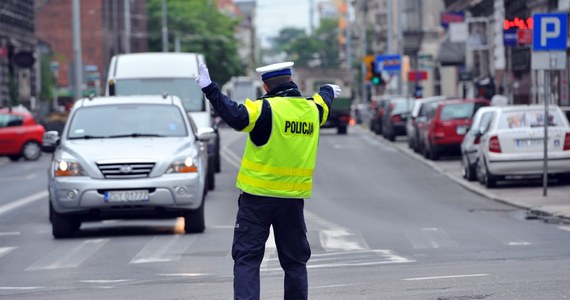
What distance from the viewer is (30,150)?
43750mm

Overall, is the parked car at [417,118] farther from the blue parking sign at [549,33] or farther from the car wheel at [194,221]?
the car wheel at [194,221]

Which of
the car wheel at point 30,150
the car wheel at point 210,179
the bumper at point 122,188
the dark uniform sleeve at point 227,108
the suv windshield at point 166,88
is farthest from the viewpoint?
the car wheel at point 30,150

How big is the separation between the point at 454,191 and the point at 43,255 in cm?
1253

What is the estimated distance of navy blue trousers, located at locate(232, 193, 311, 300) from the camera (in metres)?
8.77

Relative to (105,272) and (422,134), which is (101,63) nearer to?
(422,134)

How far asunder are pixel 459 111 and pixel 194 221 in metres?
20.1

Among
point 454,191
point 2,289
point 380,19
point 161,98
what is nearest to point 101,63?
point 380,19

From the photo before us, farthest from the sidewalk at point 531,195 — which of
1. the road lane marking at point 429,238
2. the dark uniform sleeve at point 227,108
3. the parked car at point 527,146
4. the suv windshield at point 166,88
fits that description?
the dark uniform sleeve at point 227,108

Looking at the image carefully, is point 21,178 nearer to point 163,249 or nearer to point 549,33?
point 549,33

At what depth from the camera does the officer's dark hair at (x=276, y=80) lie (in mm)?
8914

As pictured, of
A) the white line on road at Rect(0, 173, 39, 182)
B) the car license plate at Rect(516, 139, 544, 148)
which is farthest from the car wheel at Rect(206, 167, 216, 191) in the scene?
the white line on road at Rect(0, 173, 39, 182)

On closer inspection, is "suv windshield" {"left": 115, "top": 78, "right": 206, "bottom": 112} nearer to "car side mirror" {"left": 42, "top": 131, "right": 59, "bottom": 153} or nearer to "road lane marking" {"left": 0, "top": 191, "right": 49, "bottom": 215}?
"road lane marking" {"left": 0, "top": 191, "right": 49, "bottom": 215}

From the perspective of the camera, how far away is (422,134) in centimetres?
3928

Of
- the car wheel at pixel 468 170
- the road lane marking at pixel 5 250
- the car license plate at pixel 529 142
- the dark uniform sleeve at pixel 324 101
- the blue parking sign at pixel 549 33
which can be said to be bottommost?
the car wheel at pixel 468 170
